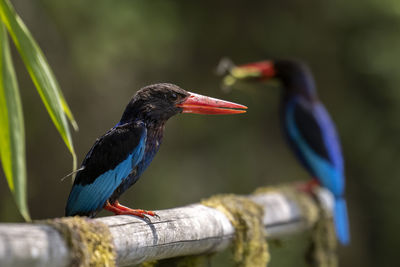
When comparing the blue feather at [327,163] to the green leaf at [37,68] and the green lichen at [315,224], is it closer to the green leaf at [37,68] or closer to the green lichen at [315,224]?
the green lichen at [315,224]

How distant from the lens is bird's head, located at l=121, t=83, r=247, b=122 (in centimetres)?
190

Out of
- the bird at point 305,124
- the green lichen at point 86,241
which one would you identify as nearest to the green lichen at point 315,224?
the bird at point 305,124

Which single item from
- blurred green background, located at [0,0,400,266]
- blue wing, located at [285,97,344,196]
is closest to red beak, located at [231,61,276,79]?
blue wing, located at [285,97,344,196]

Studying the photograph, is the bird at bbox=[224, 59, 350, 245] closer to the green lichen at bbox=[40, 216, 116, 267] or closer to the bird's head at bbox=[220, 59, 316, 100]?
the bird's head at bbox=[220, 59, 316, 100]

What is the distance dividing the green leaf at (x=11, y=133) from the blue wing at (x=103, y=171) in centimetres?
36

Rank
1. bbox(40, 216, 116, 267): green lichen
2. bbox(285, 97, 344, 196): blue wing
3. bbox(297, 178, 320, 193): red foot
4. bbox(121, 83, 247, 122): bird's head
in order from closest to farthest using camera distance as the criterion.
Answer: bbox(40, 216, 116, 267): green lichen, bbox(121, 83, 247, 122): bird's head, bbox(297, 178, 320, 193): red foot, bbox(285, 97, 344, 196): blue wing

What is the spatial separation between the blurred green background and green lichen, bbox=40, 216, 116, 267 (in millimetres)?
3957

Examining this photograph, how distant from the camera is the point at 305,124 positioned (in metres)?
4.18

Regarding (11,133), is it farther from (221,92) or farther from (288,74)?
(221,92)

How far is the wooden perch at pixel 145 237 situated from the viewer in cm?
125

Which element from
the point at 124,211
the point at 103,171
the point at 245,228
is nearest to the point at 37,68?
the point at 103,171

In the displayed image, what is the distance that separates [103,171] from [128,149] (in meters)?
0.10

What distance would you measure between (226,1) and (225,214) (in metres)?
4.37

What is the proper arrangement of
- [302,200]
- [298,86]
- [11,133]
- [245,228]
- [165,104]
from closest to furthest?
[11,133] → [165,104] → [245,228] → [302,200] → [298,86]
